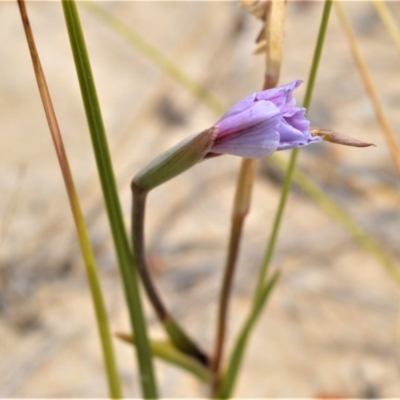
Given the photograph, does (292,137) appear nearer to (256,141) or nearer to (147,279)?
(256,141)

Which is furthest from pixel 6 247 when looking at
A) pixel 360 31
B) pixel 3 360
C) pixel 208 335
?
pixel 360 31

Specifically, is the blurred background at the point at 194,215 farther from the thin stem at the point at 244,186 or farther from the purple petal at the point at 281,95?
the purple petal at the point at 281,95

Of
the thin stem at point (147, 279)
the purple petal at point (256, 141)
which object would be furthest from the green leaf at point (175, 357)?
the purple petal at point (256, 141)

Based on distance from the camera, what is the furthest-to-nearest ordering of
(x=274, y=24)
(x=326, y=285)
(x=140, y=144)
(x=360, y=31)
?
(x=360, y=31), (x=140, y=144), (x=326, y=285), (x=274, y=24)

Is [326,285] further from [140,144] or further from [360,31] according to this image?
[360,31]

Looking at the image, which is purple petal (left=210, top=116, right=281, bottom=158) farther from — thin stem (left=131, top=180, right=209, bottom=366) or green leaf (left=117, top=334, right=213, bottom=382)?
green leaf (left=117, top=334, right=213, bottom=382)

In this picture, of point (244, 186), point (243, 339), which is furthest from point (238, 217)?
point (243, 339)
